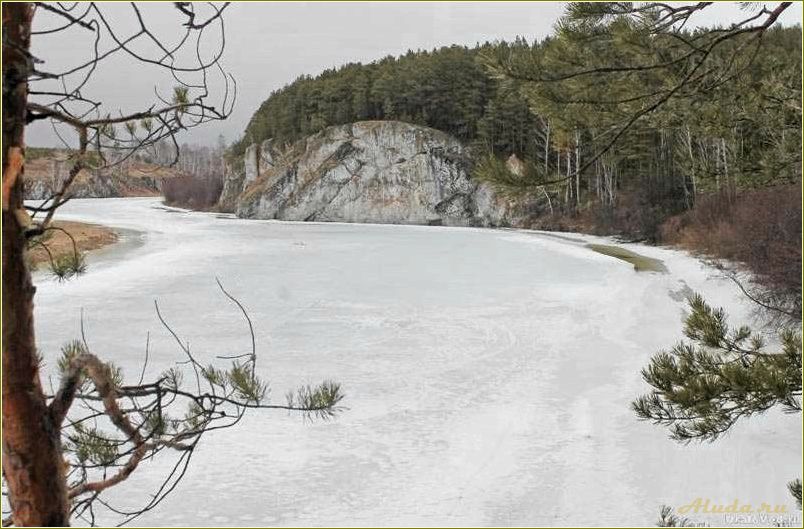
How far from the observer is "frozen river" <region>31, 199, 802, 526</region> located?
5008 millimetres

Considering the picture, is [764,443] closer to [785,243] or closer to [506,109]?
[785,243]

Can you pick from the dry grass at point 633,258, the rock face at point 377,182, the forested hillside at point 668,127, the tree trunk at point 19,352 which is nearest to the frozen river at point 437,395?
the dry grass at point 633,258

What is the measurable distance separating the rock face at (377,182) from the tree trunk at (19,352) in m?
38.7

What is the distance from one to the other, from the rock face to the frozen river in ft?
84.8

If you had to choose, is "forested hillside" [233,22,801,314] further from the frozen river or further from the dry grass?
the frozen river

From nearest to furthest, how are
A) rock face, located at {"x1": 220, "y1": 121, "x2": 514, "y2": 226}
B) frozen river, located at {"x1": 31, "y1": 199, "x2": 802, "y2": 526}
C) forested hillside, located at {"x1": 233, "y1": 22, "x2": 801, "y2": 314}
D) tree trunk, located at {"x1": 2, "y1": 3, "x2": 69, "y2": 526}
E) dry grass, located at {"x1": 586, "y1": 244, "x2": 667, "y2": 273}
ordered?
1. tree trunk, located at {"x1": 2, "y1": 3, "x2": 69, "y2": 526}
2. forested hillside, located at {"x1": 233, "y1": 22, "x2": 801, "y2": 314}
3. frozen river, located at {"x1": 31, "y1": 199, "x2": 802, "y2": 526}
4. dry grass, located at {"x1": 586, "y1": 244, "x2": 667, "y2": 273}
5. rock face, located at {"x1": 220, "y1": 121, "x2": 514, "y2": 226}

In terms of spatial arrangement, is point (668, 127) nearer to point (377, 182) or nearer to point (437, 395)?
point (437, 395)

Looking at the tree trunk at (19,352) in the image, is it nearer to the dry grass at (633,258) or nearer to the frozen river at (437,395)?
the frozen river at (437,395)

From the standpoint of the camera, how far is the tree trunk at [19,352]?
1547mm

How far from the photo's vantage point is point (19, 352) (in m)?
1.57

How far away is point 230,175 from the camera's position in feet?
191

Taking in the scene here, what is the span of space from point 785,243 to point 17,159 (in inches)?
469

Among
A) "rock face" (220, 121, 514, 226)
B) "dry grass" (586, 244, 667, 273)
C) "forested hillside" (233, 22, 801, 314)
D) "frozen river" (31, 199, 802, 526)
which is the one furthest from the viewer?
"rock face" (220, 121, 514, 226)

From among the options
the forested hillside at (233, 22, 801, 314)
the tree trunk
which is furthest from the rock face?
the tree trunk
